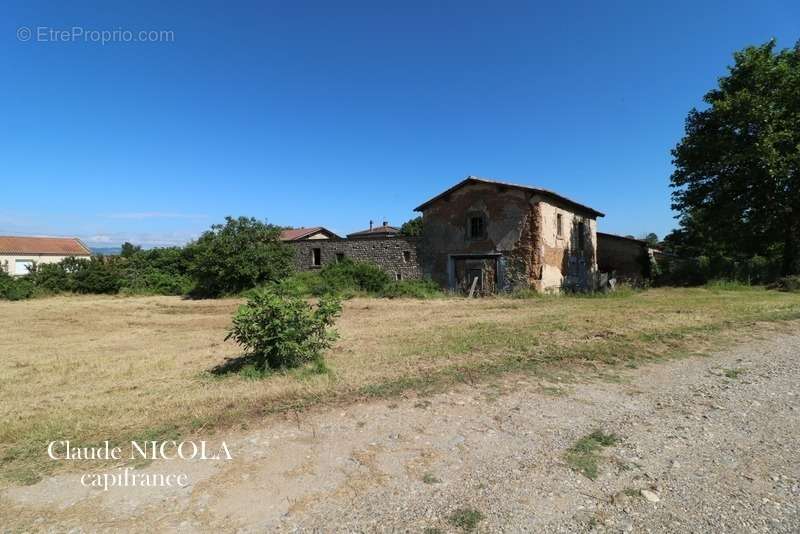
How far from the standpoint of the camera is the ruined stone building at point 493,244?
2027cm

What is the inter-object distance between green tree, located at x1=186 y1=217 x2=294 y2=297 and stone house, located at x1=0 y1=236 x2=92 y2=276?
92.1 ft

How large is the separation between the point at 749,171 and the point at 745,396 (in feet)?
70.2

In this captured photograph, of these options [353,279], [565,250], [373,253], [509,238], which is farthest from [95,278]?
[565,250]

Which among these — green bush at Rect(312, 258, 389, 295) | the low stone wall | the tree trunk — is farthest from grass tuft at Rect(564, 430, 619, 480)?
the tree trunk

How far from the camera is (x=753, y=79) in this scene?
20703 mm

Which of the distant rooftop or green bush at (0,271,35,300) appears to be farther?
the distant rooftop

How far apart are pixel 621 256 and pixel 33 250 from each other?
2350 inches

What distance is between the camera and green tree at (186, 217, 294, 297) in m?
23.8

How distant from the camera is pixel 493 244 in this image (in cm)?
2109

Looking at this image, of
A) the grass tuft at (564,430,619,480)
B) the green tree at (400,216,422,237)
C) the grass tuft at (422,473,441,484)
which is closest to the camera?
the grass tuft at (422,473,441,484)

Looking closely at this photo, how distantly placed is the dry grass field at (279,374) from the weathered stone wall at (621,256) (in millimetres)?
13363

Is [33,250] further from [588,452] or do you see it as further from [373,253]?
[588,452]

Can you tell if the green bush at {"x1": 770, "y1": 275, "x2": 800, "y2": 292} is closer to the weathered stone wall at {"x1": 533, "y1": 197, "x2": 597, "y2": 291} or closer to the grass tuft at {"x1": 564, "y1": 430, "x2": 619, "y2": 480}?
the weathered stone wall at {"x1": 533, "y1": 197, "x2": 597, "y2": 291}

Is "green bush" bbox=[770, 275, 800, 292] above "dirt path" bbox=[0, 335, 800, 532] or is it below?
above
